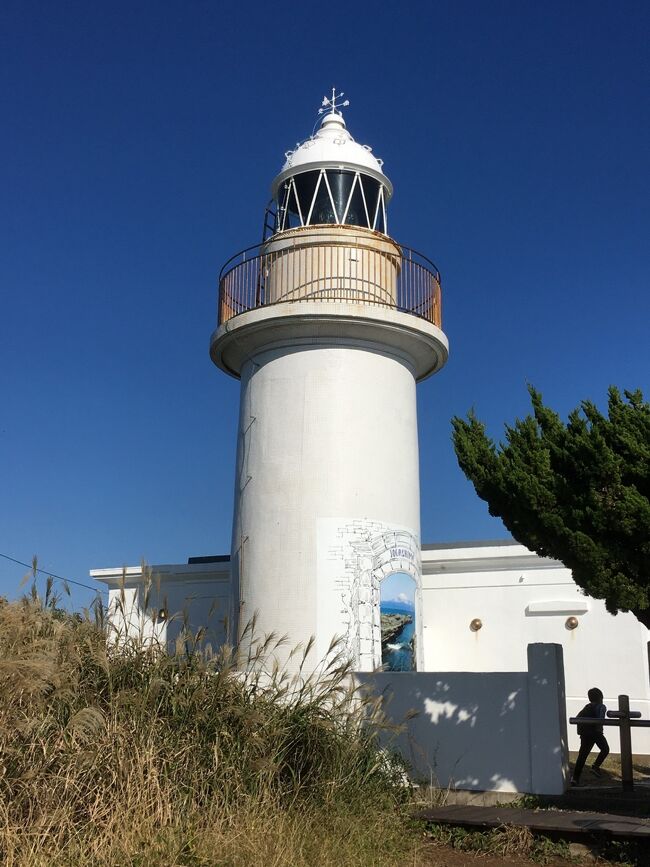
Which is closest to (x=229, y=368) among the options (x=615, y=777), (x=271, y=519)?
(x=271, y=519)

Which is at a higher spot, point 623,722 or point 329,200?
point 329,200

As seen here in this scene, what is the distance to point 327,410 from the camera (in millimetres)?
14312

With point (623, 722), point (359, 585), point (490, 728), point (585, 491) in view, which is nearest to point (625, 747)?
point (623, 722)

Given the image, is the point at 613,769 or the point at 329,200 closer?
the point at 613,769

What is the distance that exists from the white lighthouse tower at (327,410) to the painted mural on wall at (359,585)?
0.02 metres

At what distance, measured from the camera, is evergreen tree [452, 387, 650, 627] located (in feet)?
29.7

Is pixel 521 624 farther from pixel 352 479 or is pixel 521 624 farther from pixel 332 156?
pixel 332 156

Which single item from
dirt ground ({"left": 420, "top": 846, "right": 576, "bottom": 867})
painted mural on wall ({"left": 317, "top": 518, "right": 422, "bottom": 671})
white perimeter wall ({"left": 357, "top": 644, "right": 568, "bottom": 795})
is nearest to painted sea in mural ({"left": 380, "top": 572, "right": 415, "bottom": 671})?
painted mural on wall ({"left": 317, "top": 518, "right": 422, "bottom": 671})

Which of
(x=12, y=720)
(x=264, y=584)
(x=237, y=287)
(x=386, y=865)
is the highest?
(x=237, y=287)

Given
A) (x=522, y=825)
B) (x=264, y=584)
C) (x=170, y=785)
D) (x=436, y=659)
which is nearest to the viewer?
(x=170, y=785)

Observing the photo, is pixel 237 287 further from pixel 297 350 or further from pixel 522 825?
pixel 522 825

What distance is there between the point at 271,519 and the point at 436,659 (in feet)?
14.9

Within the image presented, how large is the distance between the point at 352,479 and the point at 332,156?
18.5ft

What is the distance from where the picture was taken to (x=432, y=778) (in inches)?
430
